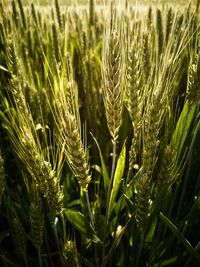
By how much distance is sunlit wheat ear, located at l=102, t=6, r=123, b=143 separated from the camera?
772mm

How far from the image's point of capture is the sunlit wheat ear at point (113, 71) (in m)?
0.77

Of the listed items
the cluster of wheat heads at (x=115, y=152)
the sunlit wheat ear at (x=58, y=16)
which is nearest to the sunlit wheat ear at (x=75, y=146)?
the cluster of wheat heads at (x=115, y=152)

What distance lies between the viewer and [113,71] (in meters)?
0.78

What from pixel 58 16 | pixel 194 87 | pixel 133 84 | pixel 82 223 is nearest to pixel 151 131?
pixel 133 84

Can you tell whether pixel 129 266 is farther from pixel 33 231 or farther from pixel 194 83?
pixel 194 83

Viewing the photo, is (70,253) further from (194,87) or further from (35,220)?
(194,87)

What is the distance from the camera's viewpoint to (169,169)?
0.90 metres

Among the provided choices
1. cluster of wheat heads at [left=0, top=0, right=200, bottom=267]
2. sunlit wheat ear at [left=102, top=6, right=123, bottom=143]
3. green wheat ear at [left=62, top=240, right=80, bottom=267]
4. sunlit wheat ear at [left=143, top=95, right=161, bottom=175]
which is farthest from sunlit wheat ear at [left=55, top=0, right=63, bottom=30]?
green wheat ear at [left=62, top=240, right=80, bottom=267]

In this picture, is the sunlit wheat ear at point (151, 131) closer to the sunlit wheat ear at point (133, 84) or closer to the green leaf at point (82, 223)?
the sunlit wheat ear at point (133, 84)

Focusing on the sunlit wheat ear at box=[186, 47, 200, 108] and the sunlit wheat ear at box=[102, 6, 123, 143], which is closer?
the sunlit wheat ear at box=[102, 6, 123, 143]

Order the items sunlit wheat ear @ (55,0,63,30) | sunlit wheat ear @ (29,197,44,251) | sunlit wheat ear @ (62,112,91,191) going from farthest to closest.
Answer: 1. sunlit wheat ear @ (55,0,63,30)
2. sunlit wheat ear @ (29,197,44,251)
3. sunlit wheat ear @ (62,112,91,191)

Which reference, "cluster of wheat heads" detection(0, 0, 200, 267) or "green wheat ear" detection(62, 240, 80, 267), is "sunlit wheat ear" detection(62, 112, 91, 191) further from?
"green wheat ear" detection(62, 240, 80, 267)

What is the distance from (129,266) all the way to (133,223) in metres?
0.16

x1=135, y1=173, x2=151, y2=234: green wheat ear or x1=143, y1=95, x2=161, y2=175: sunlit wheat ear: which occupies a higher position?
x1=143, y1=95, x2=161, y2=175: sunlit wheat ear
